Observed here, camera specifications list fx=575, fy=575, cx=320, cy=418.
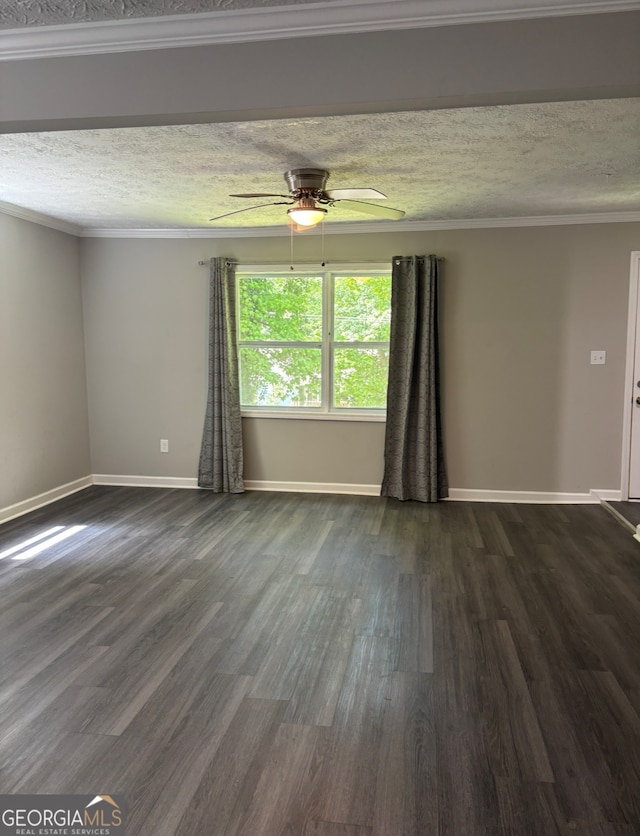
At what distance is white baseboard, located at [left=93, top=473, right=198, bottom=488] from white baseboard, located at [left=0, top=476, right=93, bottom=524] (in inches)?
4.9

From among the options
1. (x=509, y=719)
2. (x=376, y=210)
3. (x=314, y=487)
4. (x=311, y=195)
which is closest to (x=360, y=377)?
(x=314, y=487)

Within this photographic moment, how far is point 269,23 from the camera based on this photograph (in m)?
1.83

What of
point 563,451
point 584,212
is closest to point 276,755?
point 563,451

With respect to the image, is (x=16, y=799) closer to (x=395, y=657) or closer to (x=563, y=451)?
(x=395, y=657)

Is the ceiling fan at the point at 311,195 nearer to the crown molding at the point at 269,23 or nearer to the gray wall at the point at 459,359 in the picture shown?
the crown molding at the point at 269,23

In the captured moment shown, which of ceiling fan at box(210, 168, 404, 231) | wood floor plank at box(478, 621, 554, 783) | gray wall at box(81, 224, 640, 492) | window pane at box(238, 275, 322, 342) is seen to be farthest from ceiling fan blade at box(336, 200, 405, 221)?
wood floor plank at box(478, 621, 554, 783)

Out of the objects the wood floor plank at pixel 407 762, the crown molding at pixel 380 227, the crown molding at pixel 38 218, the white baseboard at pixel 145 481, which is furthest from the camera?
the white baseboard at pixel 145 481

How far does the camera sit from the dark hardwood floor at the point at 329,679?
178 cm

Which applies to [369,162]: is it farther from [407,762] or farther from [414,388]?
[407,762]

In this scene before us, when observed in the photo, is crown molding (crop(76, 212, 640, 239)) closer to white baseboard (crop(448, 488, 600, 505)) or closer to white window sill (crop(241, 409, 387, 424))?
white window sill (crop(241, 409, 387, 424))

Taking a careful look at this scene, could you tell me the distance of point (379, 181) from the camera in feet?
11.8

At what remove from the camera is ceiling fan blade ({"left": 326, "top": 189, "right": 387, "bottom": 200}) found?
3100mm

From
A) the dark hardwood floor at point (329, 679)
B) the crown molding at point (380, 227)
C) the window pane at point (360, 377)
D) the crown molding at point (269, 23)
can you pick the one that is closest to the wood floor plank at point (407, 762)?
the dark hardwood floor at point (329, 679)

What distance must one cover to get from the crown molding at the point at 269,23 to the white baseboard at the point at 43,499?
11.5 ft
